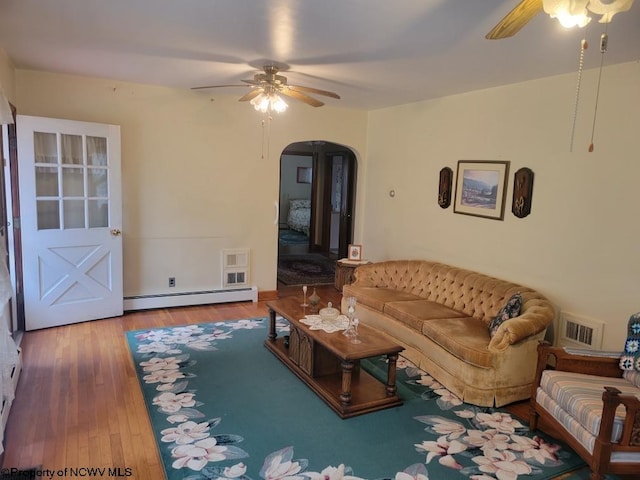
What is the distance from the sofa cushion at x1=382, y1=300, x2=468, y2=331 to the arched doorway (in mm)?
2716

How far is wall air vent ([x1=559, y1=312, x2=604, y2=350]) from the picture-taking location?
3.55 metres

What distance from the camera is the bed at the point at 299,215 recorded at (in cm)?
1126

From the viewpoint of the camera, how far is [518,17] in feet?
6.02

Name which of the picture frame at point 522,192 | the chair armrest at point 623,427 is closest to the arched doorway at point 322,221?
the picture frame at point 522,192

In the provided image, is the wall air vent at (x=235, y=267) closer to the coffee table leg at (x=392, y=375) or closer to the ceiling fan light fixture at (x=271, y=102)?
the ceiling fan light fixture at (x=271, y=102)

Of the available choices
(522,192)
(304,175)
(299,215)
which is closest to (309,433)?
(522,192)

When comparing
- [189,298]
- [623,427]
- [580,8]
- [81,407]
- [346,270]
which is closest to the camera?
[580,8]

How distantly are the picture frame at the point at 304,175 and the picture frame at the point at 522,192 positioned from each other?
8433 mm

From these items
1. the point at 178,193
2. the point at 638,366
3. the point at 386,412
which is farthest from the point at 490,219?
the point at 178,193

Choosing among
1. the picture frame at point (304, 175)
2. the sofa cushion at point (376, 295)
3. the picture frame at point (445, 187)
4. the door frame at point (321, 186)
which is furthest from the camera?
the picture frame at point (304, 175)

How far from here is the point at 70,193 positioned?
4695 mm

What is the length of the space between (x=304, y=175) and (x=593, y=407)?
34.1 feet

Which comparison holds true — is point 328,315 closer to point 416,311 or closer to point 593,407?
point 416,311

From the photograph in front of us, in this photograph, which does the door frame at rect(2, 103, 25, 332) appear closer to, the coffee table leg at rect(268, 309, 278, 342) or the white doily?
the coffee table leg at rect(268, 309, 278, 342)
